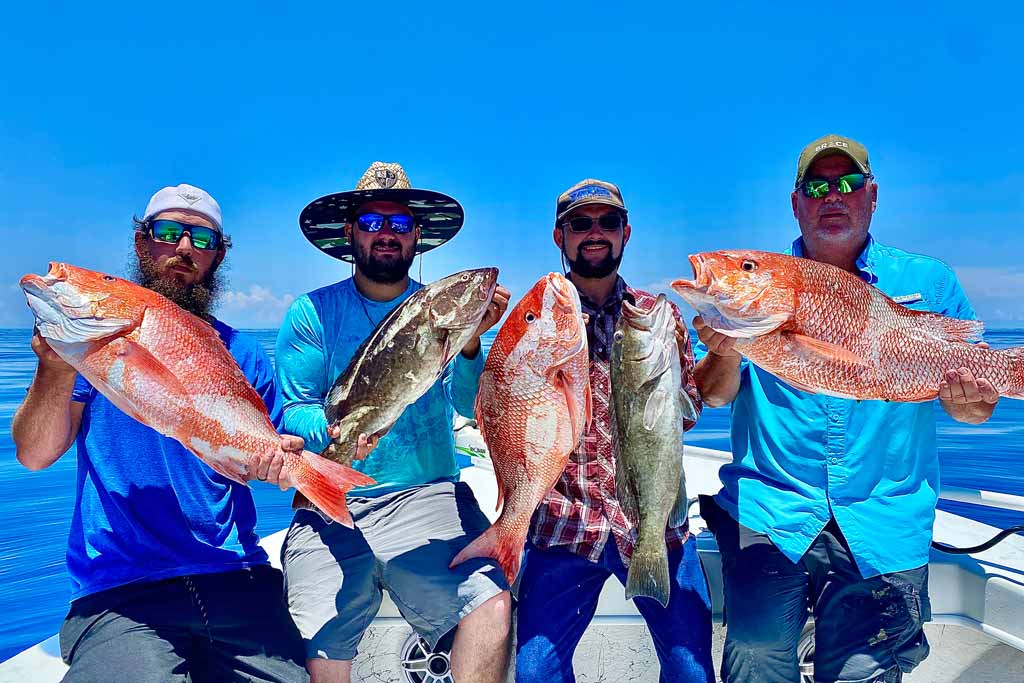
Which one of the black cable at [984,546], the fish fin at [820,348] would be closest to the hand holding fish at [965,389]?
the fish fin at [820,348]

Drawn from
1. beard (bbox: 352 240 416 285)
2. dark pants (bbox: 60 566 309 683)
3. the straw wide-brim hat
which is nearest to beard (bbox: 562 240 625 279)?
the straw wide-brim hat

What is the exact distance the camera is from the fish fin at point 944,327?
2.70m

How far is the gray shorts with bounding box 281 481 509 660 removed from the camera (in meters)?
2.98

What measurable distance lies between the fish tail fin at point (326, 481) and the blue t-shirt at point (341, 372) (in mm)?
698

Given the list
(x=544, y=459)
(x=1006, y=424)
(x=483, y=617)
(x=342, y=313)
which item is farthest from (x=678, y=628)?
(x=1006, y=424)

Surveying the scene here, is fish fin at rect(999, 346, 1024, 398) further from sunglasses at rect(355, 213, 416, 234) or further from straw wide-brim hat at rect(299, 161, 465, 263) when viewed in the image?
sunglasses at rect(355, 213, 416, 234)

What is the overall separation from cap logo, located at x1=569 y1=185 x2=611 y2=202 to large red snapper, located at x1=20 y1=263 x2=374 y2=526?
76.3 inches

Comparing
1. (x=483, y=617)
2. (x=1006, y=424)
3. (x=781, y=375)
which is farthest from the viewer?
(x=1006, y=424)

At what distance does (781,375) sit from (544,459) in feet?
3.32

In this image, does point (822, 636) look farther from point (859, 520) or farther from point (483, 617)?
point (483, 617)

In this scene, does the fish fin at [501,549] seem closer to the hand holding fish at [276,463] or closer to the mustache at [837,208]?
the hand holding fish at [276,463]

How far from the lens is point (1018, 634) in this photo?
353 cm

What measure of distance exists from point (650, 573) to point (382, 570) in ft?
4.24

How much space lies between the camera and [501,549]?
2.86 m
